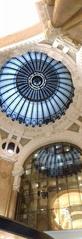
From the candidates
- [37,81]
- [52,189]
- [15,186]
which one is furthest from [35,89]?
[52,189]

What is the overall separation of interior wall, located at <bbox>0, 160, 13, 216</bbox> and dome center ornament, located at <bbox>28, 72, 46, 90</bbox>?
5921 mm

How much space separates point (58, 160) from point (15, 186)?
3.32 meters

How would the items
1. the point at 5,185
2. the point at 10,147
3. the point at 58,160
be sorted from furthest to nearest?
the point at 10,147 → the point at 58,160 → the point at 5,185

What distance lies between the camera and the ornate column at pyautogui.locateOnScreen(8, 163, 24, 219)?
1462 cm

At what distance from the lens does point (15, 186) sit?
620 inches

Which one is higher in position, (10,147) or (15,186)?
(10,147)

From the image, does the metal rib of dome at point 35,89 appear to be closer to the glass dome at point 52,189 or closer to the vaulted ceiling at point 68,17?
the glass dome at point 52,189

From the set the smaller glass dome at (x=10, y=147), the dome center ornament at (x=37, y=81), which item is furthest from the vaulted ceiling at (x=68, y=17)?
the dome center ornament at (x=37, y=81)

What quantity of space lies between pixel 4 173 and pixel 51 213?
3903mm

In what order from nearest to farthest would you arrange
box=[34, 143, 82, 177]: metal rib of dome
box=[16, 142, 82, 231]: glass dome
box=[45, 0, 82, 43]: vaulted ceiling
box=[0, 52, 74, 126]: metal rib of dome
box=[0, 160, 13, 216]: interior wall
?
box=[45, 0, 82, 43]: vaulted ceiling
box=[16, 142, 82, 231]: glass dome
box=[0, 160, 13, 216]: interior wall
box=[34, 143, 82, 177]: metal rib of dome
box=[0, 52, 74, 126]: metal rib of dome

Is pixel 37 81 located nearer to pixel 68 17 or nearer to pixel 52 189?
pixel 52 189

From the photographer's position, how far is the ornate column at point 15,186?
1462cm

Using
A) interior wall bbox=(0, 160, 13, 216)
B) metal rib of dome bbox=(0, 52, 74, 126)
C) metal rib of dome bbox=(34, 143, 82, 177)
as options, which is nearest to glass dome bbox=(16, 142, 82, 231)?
metal rib of dome bbox=(34, 143, 82, 177)

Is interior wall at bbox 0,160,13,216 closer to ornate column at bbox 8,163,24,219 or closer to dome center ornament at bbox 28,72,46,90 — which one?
ornate column at bbox 8,163,24,219
